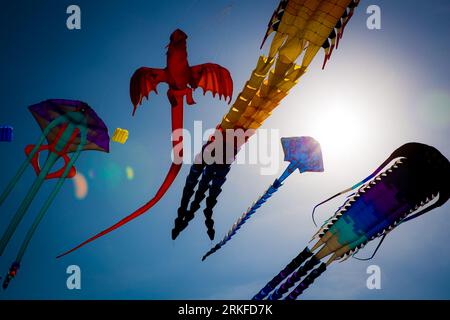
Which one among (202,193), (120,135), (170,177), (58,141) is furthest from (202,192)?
(58,141)

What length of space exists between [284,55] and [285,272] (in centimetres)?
538

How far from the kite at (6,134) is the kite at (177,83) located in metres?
2.95

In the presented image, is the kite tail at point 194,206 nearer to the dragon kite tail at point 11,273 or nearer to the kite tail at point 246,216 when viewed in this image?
the kite tail at point 246,216

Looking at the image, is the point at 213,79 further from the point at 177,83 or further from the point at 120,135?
the point at 120,135

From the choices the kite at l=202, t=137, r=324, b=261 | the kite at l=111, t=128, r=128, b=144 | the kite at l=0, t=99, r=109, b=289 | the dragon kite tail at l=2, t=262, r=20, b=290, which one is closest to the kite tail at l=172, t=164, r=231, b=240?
the kite at l=202, t=137, r=324, b=261

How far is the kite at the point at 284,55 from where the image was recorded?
7863 millimetres

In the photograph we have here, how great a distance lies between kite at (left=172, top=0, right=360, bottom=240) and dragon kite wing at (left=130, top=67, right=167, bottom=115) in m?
1.83

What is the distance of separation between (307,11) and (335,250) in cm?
570

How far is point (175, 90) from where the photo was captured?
9906 mm

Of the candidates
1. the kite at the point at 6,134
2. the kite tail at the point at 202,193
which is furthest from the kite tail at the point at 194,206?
the kite at the point at 6,134

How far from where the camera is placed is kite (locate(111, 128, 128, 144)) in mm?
10016

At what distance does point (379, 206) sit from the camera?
32.3ft
